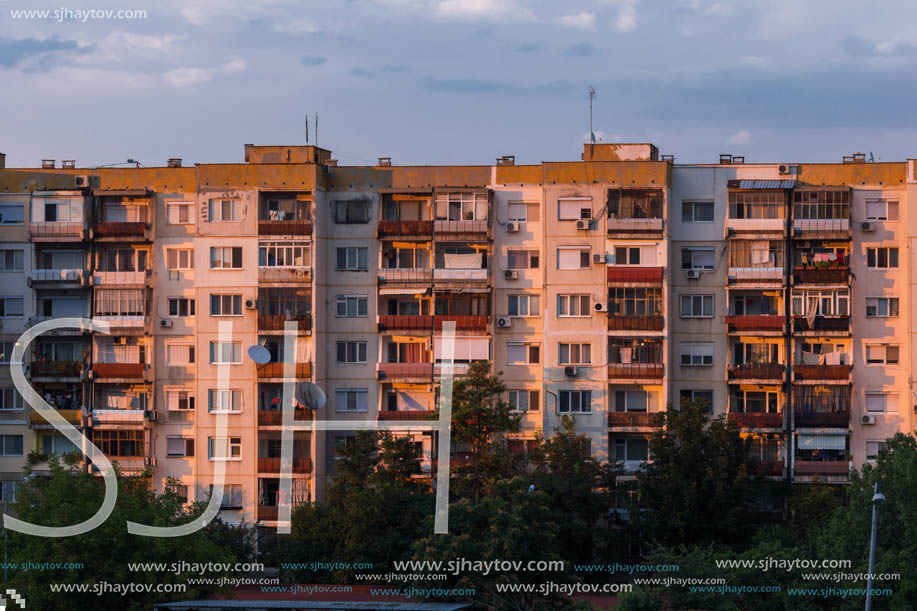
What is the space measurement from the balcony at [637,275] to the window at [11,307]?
80.0 ft

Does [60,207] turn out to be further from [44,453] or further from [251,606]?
[251,606]

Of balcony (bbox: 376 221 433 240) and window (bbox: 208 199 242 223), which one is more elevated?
window (bbox: 208 199 242 223)

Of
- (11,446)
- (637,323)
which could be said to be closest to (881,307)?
(637,323)

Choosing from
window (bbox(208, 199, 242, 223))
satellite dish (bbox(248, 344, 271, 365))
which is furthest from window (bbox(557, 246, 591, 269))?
window (bbox(208, 199, 242, 223))

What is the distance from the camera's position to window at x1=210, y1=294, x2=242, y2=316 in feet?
194

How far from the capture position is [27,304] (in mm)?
60969

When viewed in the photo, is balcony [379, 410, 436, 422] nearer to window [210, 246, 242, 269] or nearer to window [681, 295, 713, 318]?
window [210, 246, 242, 269]

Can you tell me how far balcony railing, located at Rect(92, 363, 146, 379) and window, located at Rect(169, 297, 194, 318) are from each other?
8.27 feet

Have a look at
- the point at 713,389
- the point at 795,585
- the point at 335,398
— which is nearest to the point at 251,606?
the point at 795,585

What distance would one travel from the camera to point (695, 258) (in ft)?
193

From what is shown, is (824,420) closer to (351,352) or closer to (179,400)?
(351,352)

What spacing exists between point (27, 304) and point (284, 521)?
563 inches

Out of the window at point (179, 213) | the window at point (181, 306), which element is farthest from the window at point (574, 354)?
the window at point (179, 213)

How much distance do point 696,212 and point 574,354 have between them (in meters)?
7.46
